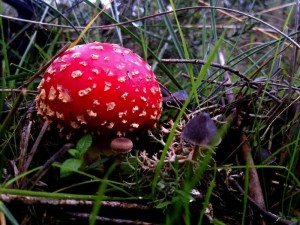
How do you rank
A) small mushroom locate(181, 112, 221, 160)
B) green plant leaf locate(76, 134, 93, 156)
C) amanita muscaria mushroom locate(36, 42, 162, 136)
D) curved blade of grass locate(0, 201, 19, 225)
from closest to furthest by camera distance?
curved blade of grass locate(0, 201, 19, 225)
small mushroom locate(181, 112, 221, 160)
green plant leaf locate(76, 134, 93, 156)
amanita muscaria mushroom locate(36, 42, 162, 136)

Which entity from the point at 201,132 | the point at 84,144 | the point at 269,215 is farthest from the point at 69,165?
the point at 269,215

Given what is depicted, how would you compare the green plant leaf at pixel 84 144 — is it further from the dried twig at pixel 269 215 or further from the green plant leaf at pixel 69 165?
the dried twig at pixel 269 215

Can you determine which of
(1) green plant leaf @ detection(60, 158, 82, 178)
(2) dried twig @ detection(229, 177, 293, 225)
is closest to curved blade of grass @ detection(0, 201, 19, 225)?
(1) green plant leaf @ detection(60, 158, 82, 178)

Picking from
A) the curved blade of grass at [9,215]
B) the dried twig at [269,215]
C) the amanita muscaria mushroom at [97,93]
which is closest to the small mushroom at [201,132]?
the dried twig at [269,215]

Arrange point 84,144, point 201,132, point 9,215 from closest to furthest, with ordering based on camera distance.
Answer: point 9,215 → point 201,132 → point 84,144

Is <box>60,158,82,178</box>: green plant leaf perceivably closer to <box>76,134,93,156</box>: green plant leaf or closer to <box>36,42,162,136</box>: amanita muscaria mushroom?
<box>76,134,93,156</box>: green plant leaf

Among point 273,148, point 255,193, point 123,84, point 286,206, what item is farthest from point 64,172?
point 273,148

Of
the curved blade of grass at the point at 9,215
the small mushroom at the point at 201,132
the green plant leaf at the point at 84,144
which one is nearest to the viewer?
the curved blade of grass at the point at 9,215

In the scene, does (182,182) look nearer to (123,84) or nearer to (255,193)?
(255,193)

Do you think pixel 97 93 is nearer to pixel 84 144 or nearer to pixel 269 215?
pixel 84 144
